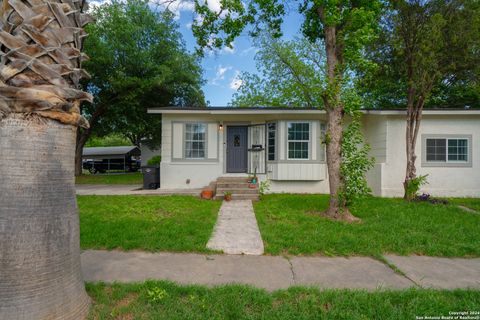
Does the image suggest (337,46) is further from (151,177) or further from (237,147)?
(151,177)

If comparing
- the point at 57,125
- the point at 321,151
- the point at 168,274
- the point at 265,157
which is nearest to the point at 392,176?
the point at 321,151

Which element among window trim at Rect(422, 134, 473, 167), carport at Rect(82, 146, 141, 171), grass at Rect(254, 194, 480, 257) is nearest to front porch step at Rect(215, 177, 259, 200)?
grass at Rect(254, 194, 480, 257)

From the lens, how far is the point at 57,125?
74.0 inches

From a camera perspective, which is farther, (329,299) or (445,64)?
(445,64)

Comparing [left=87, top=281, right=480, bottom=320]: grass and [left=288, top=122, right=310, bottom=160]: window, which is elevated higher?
[left=288, top=122, right=310, bottom=160]: window

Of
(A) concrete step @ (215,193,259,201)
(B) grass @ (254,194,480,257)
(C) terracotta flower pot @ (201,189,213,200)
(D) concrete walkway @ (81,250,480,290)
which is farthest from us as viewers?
(C) terracotta flower pot @ (201,189,213,200)

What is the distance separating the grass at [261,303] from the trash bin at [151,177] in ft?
26.5

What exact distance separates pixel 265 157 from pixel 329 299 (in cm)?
788

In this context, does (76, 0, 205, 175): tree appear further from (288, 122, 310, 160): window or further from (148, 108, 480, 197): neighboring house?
(288, 122, 310, 160): window

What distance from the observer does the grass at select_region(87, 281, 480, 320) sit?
2287mm

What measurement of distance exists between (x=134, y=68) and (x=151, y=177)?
24.6 ft

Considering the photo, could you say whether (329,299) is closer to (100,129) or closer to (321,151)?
(321,151)

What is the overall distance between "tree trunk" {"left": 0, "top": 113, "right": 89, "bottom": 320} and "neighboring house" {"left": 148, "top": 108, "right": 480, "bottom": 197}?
8041 millimetres

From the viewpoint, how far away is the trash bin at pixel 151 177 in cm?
1050
